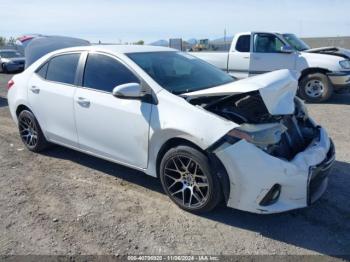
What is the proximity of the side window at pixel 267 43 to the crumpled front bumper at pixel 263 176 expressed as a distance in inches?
293

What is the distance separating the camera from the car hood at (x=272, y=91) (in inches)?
137

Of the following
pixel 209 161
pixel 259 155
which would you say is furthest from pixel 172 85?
pixel 259 155

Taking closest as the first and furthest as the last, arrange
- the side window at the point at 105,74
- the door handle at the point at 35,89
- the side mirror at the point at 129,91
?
the side mirror at the point at 129,91, the side window at the point at 105,74, the door handle at the point at 35,89

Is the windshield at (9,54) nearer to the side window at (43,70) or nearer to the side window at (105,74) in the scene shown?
the side window at (43,70)

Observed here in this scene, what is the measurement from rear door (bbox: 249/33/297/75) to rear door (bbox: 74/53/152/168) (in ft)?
22.3

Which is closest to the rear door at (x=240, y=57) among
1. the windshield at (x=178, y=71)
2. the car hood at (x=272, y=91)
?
the windshield at (x=178, y=71)

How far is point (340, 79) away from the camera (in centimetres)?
952

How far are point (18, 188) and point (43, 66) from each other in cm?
184

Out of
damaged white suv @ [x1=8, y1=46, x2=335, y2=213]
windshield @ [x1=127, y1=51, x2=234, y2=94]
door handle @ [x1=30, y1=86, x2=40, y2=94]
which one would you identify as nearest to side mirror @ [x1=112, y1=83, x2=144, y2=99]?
damaged white suv @ [x1=8, y1=46, x2=335, y2=213]

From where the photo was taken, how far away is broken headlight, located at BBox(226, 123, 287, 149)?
3.35 m

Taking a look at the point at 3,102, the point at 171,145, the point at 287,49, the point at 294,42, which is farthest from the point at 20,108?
the point at 294,42

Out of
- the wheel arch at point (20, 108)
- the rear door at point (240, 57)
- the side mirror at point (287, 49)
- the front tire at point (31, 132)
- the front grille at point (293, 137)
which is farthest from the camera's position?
the rear door at point (240, 57)

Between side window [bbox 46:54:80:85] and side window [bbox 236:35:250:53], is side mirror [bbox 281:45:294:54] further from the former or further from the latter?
side window [bbox 46:54:80:85]

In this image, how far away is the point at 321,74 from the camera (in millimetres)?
9797
